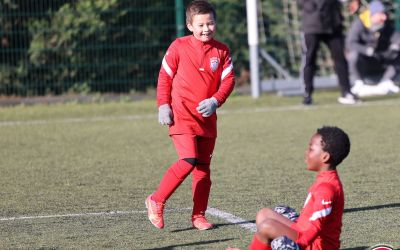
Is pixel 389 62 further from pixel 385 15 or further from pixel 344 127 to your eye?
pixel 344 127

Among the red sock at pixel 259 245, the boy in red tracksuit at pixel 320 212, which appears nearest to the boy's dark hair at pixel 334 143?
the boy in red tracksuit at pixel 320 212

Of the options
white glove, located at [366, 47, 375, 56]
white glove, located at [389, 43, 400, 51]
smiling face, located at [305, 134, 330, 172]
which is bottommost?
smiling face, located at [305, 134, 330, 172]

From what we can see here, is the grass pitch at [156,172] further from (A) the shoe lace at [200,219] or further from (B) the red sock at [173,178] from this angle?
(B) the red sock at [173,178]

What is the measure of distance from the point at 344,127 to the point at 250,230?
6.42 m

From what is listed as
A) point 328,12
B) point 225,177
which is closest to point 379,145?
point 225,177

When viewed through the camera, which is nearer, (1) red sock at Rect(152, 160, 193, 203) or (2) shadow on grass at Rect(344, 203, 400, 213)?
(1) red sock at Rect(152, 160, 193, 203)

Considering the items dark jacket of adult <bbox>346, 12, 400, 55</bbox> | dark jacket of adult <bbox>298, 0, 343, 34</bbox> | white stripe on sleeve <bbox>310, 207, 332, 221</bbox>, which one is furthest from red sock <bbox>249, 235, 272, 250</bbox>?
dark jacket of adult <bbox>346, 12, 400, 55</bbox>

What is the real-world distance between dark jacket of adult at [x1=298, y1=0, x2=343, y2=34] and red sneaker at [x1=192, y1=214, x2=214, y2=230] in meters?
8.90

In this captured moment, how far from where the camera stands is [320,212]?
18.4 ft

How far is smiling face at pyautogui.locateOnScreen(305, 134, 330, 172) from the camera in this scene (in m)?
5.77

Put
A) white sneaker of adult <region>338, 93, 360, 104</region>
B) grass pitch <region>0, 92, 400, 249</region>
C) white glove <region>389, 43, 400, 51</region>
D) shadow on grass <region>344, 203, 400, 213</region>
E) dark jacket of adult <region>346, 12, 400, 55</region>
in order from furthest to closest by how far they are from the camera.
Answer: white glove <region>389, 43, 400, 51</region>
dark jacket of adult <region>346, 12, 400, 55</region>
white sneaker of adult <region>338, 93, 360, 104</region>
shadow on grass <region>344, 203, 400, 213</region>
grass pitch <region>0, 92, 400, 249</region>

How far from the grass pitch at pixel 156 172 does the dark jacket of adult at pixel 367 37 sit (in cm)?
156

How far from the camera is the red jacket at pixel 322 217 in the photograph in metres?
5.59

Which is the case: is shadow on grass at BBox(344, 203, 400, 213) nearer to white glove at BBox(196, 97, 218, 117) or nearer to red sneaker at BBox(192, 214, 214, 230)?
red sneaker at BBox(192, 214, 214, 230)
